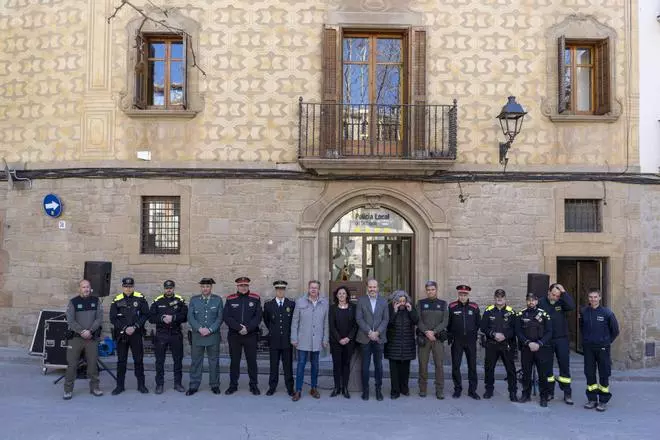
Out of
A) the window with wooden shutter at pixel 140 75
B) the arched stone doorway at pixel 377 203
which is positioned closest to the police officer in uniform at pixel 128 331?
the arched stone doorway at pixel 377 203

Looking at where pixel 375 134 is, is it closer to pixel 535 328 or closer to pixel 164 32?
pixel 164 32

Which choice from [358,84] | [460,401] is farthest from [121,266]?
[460,401]

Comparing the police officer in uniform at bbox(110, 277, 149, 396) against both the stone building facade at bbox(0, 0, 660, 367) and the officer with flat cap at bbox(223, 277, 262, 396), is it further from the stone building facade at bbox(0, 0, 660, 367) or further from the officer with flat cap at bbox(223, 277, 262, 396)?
the stone building facade at bbox(0, 0, 660, 367)

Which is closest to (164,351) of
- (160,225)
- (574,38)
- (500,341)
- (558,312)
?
(160,225)

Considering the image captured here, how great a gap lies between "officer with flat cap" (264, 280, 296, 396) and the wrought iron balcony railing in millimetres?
2914

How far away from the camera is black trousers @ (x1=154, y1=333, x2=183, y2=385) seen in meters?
8.89

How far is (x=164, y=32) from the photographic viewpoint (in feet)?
36.4

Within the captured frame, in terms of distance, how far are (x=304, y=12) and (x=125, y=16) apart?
3.18 metres

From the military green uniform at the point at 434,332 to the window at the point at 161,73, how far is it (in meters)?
5.64

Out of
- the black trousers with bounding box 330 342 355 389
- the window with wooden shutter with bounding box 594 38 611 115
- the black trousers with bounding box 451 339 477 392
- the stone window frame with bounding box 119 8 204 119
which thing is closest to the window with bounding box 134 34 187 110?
the stone window frame with bounding box 119 8 204 119

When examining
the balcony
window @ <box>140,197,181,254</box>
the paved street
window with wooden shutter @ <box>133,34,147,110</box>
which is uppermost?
window with wooden shutter @ <box>133,34,147,110</box>

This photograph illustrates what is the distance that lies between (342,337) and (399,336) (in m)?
0.80

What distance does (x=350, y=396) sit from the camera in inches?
348

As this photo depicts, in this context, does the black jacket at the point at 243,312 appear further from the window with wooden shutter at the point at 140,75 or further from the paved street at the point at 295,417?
the window with wooden shutter at the point at 140,75
